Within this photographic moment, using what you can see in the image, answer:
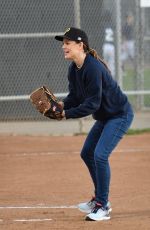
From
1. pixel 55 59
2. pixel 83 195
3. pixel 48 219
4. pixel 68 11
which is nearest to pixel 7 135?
pixel 55 59

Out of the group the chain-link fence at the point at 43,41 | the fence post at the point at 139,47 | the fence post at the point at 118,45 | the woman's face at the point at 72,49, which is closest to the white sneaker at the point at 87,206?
the woman's face at the point at 72,49

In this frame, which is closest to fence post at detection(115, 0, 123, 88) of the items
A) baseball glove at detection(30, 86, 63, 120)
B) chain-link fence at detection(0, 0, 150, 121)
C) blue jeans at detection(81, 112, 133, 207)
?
chain-link fence at detection(0, 0, 150, 121)

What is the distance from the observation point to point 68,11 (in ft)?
41.7

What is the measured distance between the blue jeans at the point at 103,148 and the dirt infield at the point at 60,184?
1.15 ft

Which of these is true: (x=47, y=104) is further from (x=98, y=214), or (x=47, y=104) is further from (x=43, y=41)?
(x=43, y=41)

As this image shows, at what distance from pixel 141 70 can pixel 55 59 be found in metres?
1.82

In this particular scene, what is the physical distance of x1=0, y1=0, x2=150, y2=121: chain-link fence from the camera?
1255 cm

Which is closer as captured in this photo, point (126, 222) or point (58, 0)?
point (126, 222)

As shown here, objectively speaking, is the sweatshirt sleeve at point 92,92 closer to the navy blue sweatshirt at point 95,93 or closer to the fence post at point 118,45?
the navy blue sweatshirt at point 95,93

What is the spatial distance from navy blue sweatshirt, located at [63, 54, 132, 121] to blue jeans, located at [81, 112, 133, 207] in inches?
3.7

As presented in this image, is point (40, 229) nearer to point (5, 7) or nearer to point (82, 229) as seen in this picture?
point (82, 229)

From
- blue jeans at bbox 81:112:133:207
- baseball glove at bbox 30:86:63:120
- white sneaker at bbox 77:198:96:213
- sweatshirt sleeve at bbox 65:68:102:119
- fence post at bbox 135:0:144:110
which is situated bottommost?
fence post at bbox 135:0:144:110

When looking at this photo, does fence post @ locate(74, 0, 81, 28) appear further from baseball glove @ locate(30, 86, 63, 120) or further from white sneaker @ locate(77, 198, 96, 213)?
white sneaker @ locate(77, 198, 96, 213)

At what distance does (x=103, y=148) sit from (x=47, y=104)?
67cm
